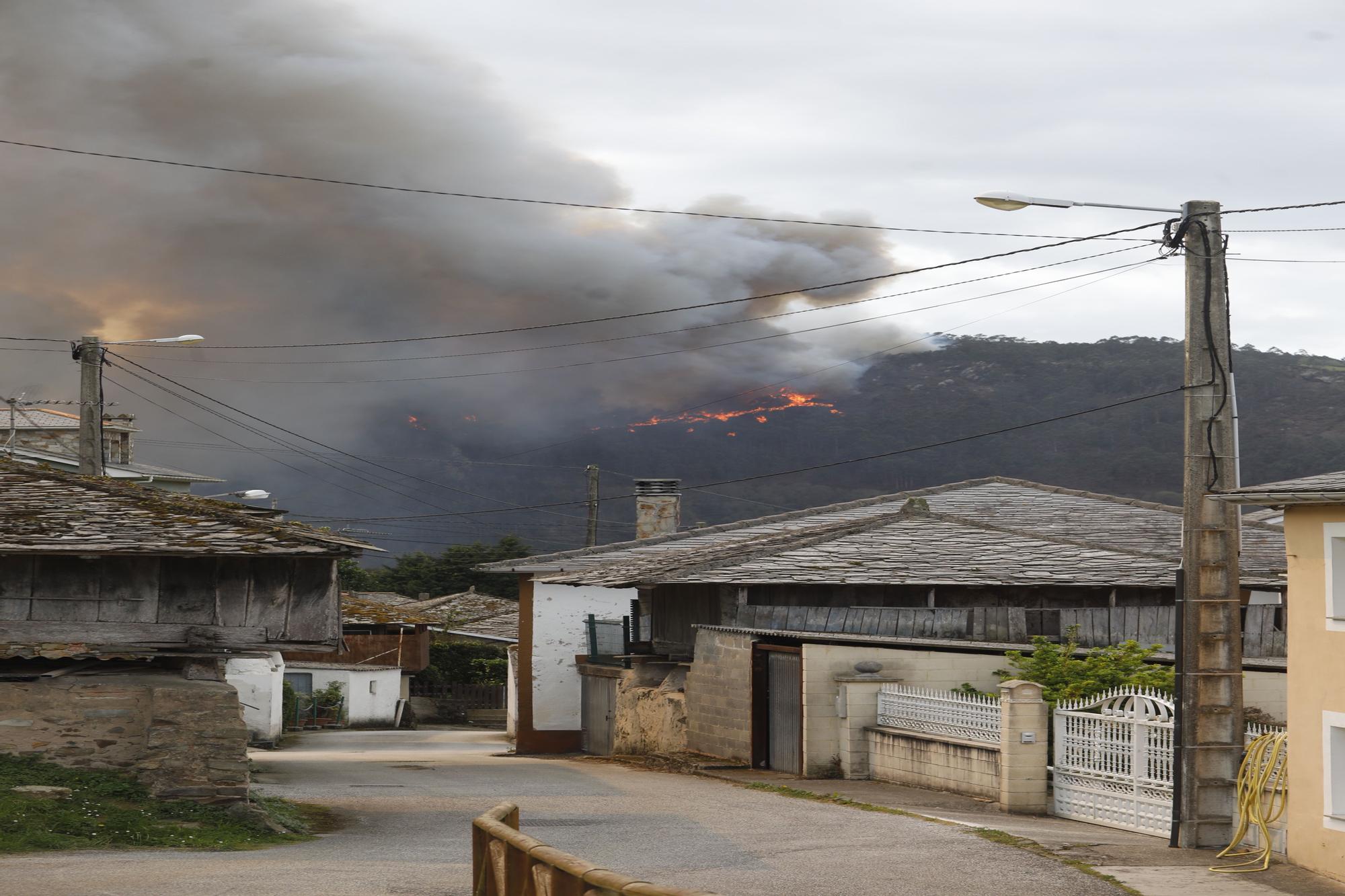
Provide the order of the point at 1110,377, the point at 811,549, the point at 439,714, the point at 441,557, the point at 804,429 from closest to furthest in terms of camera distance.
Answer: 1. the point at 811,549
2. the point at 439,714
3. the point at 441,557
4. the point at 1110,377
5. the point at 804,429

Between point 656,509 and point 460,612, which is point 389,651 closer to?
point 460,612

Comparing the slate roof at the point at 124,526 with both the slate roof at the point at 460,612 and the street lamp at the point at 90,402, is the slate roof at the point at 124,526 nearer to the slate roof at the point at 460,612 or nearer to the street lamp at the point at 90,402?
the street lamp at the point at 90,402

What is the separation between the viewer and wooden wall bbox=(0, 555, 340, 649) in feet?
56.4

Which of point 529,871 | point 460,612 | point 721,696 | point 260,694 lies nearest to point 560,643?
point 260,694

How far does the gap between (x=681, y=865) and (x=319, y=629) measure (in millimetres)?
6863

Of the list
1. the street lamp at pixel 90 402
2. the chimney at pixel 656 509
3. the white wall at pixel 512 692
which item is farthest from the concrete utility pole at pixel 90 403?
the chimney at pixel 656 509

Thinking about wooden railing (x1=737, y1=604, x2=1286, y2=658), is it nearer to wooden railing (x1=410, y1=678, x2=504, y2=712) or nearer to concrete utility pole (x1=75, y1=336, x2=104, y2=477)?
concrete utility pole (x1=75, y1=336, x2=104, y2=477)

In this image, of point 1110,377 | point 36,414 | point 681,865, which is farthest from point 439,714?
point 1110,377

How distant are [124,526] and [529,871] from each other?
1134 cm

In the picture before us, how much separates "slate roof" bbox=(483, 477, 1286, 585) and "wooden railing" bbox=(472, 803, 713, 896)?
653 inches

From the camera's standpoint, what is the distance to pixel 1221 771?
45.0 ft

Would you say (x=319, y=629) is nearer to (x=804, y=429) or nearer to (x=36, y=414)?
(x=36, y=414)

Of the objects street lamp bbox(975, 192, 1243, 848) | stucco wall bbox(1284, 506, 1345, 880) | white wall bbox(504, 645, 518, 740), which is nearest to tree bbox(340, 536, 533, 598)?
white wall bbox(504, 645, 518, 740)

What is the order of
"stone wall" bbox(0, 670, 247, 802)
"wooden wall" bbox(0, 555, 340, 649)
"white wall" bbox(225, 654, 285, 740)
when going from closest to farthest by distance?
"stone wall" bbox(0, 670, 247, 802) < "wooden wall" bbox(0, 555, 340, 649) < "white wall" bbox(225, 654, 285, 740)
